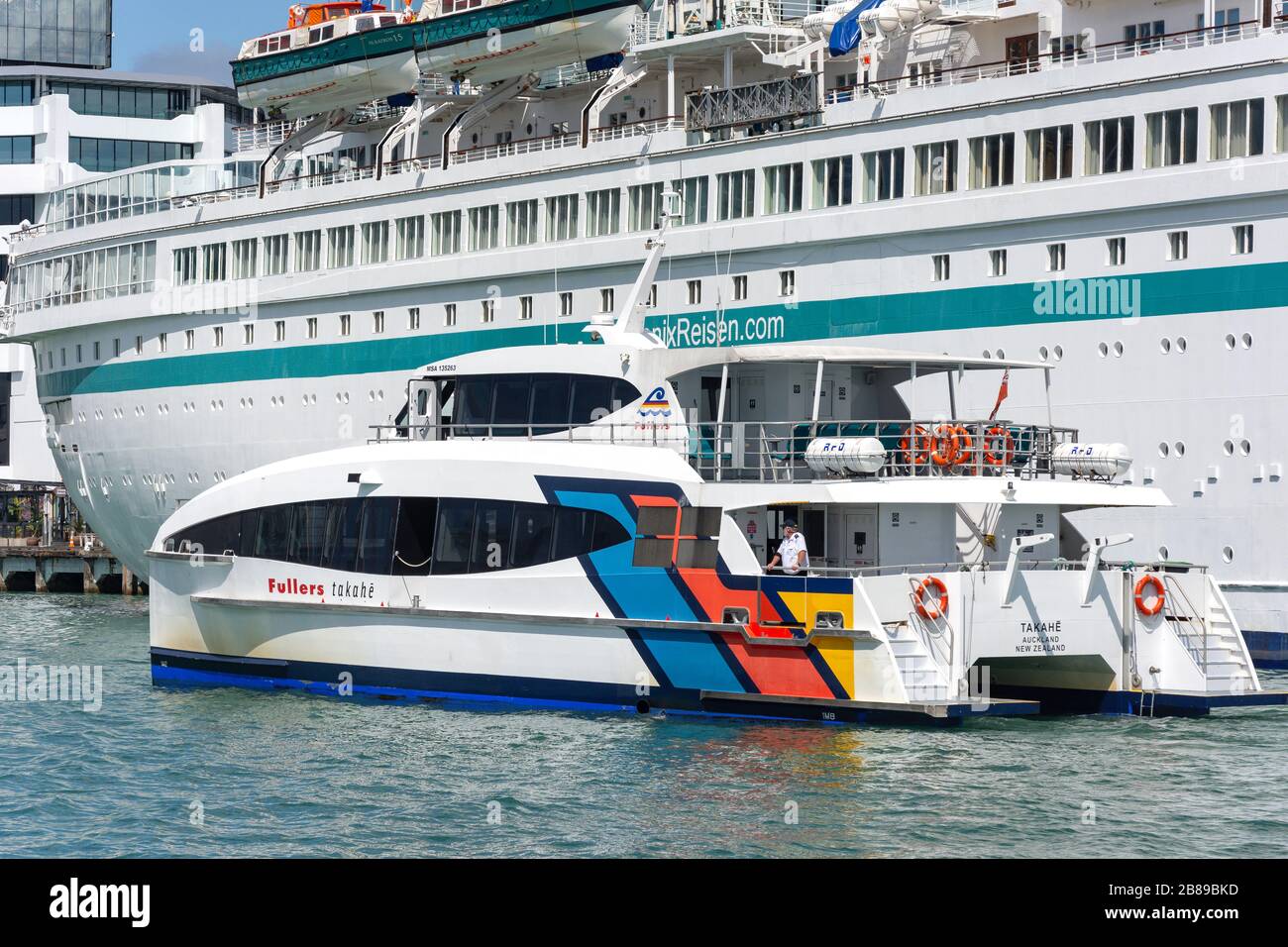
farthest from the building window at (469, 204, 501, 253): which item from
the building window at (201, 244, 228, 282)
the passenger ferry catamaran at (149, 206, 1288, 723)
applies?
the passenger ferry catamaran at (149, 206, 1288, 723)

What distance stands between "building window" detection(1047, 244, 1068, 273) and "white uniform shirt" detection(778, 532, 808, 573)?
399 inches

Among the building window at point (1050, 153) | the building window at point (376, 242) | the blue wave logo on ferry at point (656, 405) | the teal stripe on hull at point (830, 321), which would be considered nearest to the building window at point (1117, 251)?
the teal stripe on hull at point (830, 321)

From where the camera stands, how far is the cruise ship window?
32.5m

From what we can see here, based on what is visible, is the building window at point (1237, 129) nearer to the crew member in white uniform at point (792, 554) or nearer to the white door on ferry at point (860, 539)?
the white door on ferry at point (860, 539)

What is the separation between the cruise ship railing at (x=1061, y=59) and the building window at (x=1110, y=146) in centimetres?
98

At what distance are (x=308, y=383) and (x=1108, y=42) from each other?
18051mm

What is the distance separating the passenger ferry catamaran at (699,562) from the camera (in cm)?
2128

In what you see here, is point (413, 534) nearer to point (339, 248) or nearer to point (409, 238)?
point (409, 238)

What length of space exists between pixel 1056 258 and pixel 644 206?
9.03 metres

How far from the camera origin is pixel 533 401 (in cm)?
2461

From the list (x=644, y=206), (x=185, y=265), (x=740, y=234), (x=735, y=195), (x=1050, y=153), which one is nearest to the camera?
(x=1050, y=153)

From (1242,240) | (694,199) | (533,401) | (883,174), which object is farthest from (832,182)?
(533,401)
